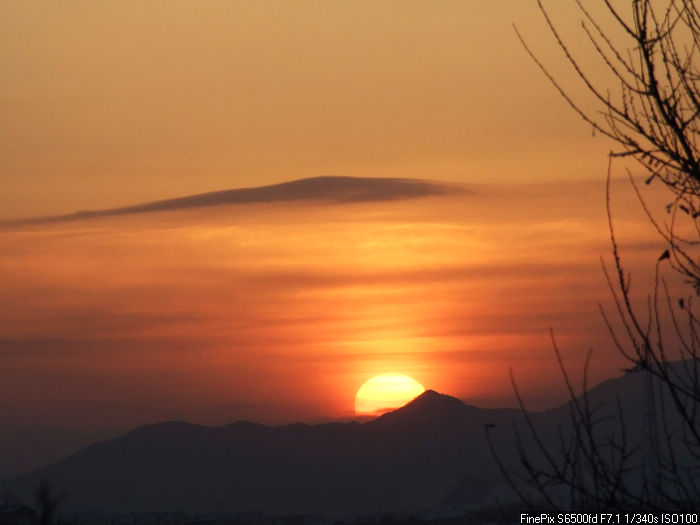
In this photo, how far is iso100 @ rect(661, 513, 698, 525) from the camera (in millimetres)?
7363

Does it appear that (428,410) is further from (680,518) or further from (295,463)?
(680,518)

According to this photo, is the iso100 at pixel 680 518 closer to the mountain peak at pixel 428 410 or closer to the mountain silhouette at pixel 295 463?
the mountain silhouette at pixel 295 463

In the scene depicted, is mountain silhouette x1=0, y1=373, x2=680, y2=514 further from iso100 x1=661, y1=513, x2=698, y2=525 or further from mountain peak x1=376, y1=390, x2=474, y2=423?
iso100 x1=661, y1=513, x2=698, y2=525

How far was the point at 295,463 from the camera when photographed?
165125 millimetres

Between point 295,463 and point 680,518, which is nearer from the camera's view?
point 680,518

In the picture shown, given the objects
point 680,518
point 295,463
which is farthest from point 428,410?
point 680,518

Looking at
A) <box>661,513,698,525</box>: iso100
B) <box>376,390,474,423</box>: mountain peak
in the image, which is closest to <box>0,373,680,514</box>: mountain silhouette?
<box>376,390,474,423</box>: mountain peak

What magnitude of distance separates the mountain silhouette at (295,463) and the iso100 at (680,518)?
11953 cm

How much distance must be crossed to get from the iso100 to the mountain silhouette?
392ft

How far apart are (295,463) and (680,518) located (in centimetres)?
16060

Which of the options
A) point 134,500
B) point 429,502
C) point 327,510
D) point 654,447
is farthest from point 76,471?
point 654,447

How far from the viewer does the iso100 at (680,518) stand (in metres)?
7.36

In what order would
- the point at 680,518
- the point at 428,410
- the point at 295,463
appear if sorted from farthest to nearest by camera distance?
1. the point at 428,410
2. the point at 295,463
3. the point at 680,518

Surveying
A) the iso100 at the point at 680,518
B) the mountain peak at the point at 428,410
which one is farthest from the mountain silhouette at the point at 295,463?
the iso100 at the point at 680,518
